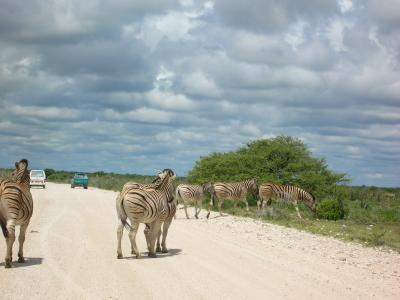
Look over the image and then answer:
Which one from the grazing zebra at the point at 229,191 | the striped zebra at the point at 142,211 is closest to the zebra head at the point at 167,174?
the striped zebra at the point at 142,211

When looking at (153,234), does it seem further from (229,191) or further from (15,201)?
(229,191)

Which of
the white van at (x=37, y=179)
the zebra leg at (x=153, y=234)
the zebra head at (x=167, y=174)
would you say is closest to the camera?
the zebra leg at (x=153, y=234)

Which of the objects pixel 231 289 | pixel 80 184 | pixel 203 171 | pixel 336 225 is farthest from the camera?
pixel 80 184

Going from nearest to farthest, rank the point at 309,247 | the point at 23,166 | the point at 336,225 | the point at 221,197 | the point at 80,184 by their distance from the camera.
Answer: the point at 23,166 < the point at 309,247 < the point at 336,225 < the point at 221,197 < the point at 80,184

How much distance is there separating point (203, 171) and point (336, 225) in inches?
633

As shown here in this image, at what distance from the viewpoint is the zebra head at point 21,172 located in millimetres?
12680

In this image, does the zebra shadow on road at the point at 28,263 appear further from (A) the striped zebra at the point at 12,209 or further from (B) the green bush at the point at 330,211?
(B) the green bush at the point at 330,211

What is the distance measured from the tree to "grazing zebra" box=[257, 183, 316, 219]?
4.30 m

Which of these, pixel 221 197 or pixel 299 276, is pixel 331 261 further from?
pixel 221 197

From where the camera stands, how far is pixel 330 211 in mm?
28516

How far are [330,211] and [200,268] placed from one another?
18.0m

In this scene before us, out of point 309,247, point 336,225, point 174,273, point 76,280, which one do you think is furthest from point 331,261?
point 336,225

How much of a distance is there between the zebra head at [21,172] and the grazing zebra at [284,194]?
18.5 m

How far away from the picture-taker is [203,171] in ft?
130
